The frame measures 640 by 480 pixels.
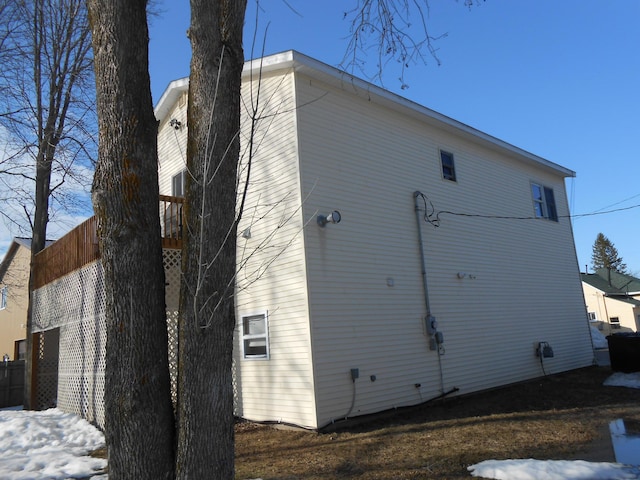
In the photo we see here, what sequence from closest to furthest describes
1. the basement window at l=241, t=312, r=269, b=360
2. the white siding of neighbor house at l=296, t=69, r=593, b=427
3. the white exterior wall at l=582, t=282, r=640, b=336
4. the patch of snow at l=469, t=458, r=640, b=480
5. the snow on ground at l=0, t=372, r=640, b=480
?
the patch of snow at l=469, t=458, r=640, b=480, the snow on ground at l=0, t=372, r=640, b=480, the white siding of neighbor house at l=296, t=69, r=593, b=427, the basement window at l=241, t=312, r=269, b=360, the white exterior wall at l=582, t=282, r=640, b=336

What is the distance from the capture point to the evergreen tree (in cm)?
6378

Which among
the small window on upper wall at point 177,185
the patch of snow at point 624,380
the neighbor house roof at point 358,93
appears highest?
the neighbor house roof at point 358,93

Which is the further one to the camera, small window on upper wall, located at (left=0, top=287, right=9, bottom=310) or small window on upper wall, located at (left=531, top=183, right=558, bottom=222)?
small window on upper wall, located at (left=0, top=287, right=9, bottom=310)

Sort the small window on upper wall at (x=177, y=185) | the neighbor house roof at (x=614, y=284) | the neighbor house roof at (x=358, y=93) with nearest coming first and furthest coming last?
1. the neighbor house roof at (x=358, y=93)
2. the small window on upper wall at (x=177, y=185)
3. the neighbor house roof at (x=614, y=284)

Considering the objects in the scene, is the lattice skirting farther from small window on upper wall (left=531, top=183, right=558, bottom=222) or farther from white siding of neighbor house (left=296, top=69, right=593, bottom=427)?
small window on upper wall (left=531, top=183, right=558, bottom=222)

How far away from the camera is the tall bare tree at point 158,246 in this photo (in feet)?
10.7

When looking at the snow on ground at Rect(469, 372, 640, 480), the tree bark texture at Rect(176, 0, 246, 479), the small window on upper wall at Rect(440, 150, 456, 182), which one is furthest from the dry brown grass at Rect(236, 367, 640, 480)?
the small window on upper wall at Rect(440, 150, 456, 182)

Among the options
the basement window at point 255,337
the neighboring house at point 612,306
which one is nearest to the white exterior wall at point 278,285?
the basement window at point 255,337

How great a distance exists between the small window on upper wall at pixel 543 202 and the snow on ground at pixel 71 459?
4.89 meters

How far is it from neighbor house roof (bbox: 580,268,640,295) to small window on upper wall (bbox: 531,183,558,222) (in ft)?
73.2

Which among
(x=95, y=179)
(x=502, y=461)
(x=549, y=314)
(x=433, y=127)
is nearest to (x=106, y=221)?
(x=95, y=179)

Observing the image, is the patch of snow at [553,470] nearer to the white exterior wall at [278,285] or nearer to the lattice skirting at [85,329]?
the white exterior wall at [278,285]

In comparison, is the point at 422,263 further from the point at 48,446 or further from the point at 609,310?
the point at 609,310

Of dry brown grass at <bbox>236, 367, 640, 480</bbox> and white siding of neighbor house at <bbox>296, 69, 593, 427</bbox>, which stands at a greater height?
white siding of neighbor house at <bbox>296, 69, 593, 427</bbox>
